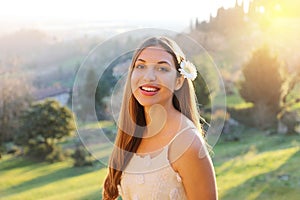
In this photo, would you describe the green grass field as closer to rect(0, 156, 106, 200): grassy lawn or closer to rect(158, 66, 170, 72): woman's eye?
rect(0, 156, 106, 200): grassy lawn

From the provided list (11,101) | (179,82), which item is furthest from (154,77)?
(11,101)

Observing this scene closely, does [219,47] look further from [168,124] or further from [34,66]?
[168,124]

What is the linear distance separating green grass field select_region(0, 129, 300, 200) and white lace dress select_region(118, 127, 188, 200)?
650 centimetres

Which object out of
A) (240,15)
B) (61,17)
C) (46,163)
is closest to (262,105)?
(46,163)

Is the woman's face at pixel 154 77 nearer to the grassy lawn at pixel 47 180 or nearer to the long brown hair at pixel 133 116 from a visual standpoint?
the long brown hair at pixel 133 116

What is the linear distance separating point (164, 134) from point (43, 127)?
15471 millimetres

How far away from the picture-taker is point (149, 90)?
1.76m

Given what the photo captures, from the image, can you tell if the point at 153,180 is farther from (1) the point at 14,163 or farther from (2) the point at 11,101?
(2) the point at 11,101

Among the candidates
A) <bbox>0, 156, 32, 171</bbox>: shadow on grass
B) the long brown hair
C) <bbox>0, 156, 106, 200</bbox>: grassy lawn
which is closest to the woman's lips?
the long brown hair

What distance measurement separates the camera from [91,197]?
8.67m

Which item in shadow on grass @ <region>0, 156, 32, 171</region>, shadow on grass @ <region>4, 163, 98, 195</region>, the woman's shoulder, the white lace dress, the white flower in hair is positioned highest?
the white flower in hair

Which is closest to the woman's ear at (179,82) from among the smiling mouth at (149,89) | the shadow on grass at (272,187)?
the smiling mouth at (149,89)

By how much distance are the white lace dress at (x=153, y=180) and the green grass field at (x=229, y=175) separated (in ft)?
21.3

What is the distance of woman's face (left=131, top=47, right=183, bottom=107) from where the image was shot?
1738 millimetres
